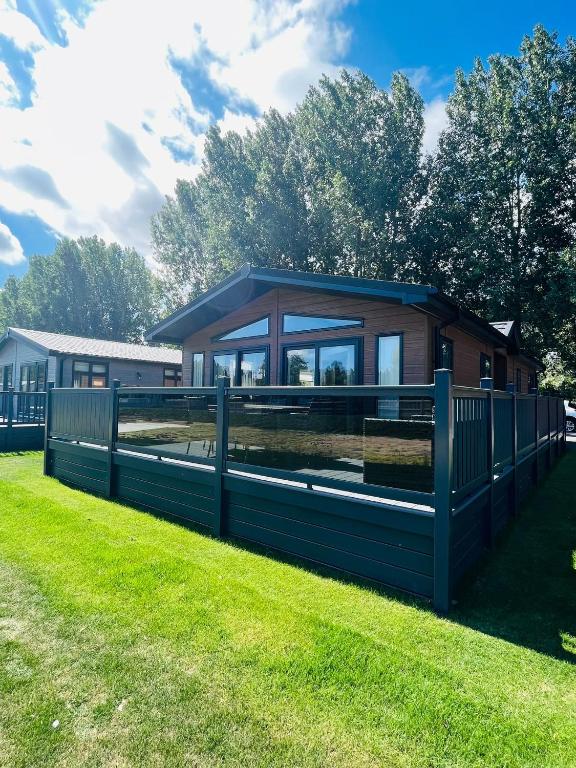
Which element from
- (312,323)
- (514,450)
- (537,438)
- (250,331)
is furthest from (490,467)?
(250,331)

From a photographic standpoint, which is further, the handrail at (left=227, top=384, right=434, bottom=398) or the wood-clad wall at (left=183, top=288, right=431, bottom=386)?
the wood-clad wall at (left=183, top=288, right=431, bottom=386)

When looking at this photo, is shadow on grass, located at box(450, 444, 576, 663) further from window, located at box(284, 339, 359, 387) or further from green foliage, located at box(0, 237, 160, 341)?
green foliage, located at box(0, 237, 160, 341)

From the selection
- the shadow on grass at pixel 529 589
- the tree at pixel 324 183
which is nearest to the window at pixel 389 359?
the shadow on grass at pixel 529 589

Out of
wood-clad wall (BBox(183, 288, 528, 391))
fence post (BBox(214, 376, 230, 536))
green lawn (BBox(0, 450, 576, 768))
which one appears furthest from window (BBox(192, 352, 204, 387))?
green lawn (BBox(0, 450, 576, 768))

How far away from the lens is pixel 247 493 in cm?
419

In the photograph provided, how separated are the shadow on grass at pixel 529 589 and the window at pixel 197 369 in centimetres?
851

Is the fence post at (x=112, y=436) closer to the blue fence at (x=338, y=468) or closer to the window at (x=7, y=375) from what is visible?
the blue fence at (x=338, y=468)

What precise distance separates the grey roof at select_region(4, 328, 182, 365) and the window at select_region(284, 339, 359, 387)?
1011 centimetres

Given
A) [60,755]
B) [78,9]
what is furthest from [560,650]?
[78,9]

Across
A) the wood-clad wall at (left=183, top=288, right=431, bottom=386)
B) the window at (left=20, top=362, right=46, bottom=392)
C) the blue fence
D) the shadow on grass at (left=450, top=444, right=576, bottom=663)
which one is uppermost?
the wood-clad wall at (left=183, top=288, right=431, bottom=386)

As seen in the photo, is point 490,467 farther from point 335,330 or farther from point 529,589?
point 335,330

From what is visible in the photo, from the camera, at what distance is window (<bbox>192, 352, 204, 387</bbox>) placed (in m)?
11.5

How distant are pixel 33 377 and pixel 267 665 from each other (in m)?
17.9

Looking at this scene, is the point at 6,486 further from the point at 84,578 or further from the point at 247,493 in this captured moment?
the point at 247,493
